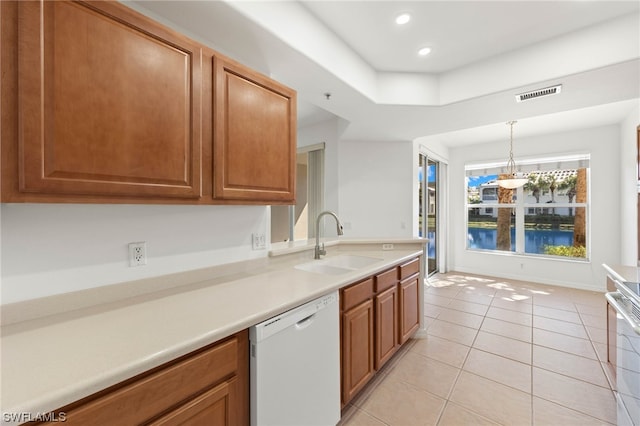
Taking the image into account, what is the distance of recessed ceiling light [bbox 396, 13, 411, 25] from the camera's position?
1.89 m

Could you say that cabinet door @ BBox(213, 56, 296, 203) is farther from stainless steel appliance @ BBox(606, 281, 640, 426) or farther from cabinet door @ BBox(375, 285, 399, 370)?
stainless steel appliance @ BBox(606, 281, 640, 426)

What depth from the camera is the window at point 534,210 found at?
183 inches

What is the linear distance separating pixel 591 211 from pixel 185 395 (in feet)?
20.2

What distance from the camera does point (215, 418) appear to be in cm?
100

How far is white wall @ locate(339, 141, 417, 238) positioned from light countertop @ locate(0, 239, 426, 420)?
2.57m

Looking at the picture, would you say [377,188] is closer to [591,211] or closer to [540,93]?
[540,93]

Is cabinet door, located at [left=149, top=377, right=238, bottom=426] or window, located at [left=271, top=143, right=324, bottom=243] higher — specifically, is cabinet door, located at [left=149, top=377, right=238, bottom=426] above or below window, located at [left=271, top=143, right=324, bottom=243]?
below

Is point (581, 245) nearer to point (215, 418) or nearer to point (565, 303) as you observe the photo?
point (565, 303)

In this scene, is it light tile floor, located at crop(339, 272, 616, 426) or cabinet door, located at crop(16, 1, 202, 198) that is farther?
light tile floor, located at crop(339, 272, 616, 426)

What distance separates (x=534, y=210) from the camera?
502 centimetres

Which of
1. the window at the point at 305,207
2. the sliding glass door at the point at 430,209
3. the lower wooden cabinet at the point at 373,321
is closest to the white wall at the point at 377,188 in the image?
the window at the point at 305,207

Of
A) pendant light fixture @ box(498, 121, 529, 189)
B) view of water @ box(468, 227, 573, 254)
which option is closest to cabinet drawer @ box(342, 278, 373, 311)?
pendant light fixture @ box(498, 121, 529, 189)

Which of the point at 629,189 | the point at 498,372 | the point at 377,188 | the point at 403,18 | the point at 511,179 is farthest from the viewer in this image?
the point at 377,188

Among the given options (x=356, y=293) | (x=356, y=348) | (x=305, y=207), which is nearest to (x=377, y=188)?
(x=305, y=207)
